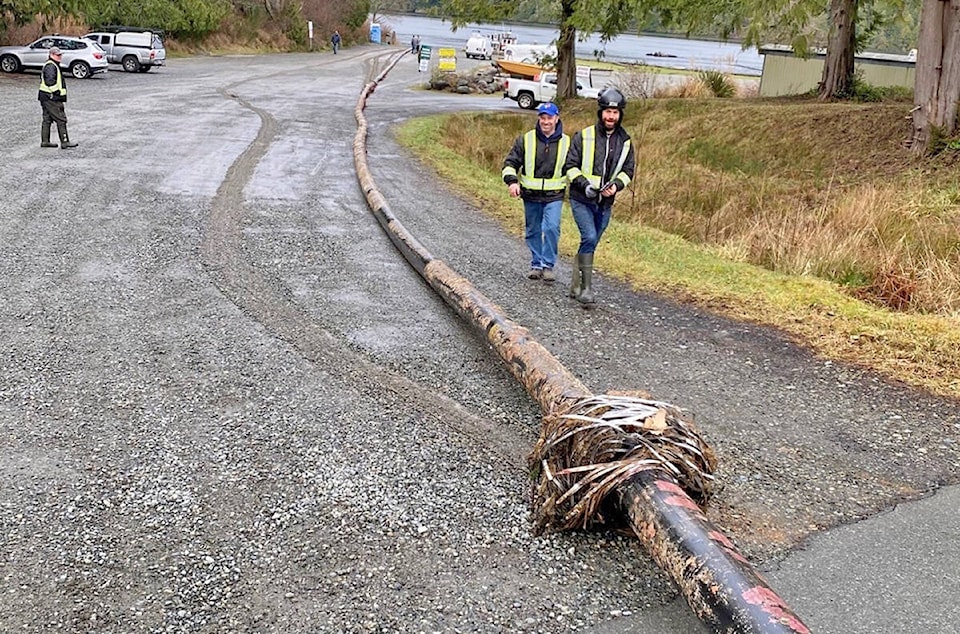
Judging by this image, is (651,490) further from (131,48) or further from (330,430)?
(131,48)

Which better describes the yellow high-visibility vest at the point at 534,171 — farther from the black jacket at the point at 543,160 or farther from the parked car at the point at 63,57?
the parked car at the point at 63,57

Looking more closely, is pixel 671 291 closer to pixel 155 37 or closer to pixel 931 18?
pixel 931 18

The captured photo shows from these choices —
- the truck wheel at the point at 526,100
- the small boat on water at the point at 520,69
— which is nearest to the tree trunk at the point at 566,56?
the truck wheel at the point at 526,100

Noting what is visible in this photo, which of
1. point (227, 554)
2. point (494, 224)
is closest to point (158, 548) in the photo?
point (227, 554)

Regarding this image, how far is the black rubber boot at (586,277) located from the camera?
7609 millimetres

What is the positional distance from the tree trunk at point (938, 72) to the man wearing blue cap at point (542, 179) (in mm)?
10296

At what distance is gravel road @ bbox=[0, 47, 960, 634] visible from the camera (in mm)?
3539

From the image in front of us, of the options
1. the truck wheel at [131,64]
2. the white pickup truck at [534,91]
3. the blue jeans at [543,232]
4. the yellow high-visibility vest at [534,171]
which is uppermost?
the truck wheel at [131,64]

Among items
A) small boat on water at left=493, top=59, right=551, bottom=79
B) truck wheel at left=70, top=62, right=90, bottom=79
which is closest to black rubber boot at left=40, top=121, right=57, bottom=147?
truck wheel at left=70, top=62, right=90, bottom=79

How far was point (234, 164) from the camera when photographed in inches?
541

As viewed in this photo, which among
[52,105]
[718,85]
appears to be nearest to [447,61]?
[718,85]

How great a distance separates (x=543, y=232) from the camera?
8.41 metres

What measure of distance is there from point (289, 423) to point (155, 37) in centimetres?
3253

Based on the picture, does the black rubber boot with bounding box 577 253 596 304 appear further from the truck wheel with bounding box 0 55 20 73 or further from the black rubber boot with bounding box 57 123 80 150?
the truck wheel with bounding box 0 55 20 73
